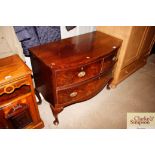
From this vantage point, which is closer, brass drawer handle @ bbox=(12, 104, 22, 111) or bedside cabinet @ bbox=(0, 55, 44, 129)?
bedside cabinet @ bbox=(0, 55, 44, 129)

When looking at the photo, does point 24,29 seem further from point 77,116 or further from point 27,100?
point 77,116

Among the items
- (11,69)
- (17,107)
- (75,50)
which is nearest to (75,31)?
(75,50)

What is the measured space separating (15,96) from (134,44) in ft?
5.93

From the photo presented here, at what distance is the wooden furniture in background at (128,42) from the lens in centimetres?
207

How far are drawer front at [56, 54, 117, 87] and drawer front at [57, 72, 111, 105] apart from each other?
9 cm

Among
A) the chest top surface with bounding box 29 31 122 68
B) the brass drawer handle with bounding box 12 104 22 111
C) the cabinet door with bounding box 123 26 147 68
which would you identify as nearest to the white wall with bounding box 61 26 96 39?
the chest top surface with bounding box 29 31 122 68

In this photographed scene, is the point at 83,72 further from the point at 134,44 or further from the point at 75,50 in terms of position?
the point at 134,44

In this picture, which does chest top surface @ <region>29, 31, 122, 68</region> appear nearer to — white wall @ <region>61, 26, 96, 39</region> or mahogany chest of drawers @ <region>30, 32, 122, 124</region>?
mahogany chest of drawers @ <region>30, 32, 122, 124</region>

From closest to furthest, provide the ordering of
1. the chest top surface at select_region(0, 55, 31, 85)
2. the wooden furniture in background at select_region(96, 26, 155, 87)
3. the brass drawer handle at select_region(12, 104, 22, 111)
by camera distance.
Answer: the chest top surface at select_region(0, 55, 31, 85) → the brass drawer handle at select_region(12, 104, 22, 111) → the wooden furniture in background at select_region(96, 26, 155, 87)

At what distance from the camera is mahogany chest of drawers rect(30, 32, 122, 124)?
153 centimetres
